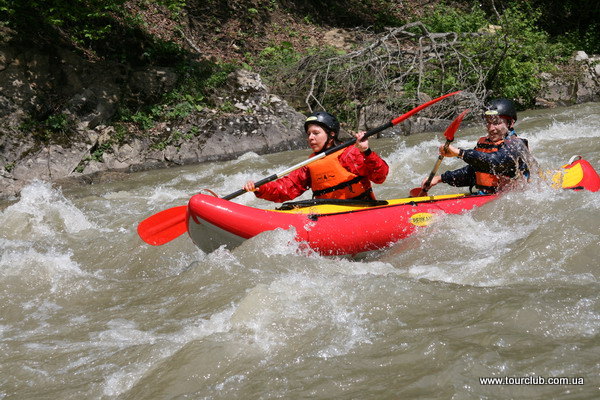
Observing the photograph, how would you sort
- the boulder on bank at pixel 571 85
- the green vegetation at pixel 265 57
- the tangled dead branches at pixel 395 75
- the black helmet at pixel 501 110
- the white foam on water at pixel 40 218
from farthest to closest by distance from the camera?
the boulder on bank at pixel 571 85, the tangled dead branches at pixel 395 75, the green vegetation at pixel 265 57, the white foam on water at pixel 40 218, the black helmet at pixel 501 110

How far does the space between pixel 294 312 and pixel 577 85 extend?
37.2 ft

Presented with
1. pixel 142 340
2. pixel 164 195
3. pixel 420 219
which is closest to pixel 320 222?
pixel 420 219

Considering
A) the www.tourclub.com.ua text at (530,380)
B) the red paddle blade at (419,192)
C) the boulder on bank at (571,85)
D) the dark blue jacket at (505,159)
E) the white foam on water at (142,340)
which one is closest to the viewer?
the www.tourclub.com.ua text at (530,380)

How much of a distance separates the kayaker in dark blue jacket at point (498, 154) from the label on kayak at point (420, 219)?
74 centimetres

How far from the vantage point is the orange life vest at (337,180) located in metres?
4.52

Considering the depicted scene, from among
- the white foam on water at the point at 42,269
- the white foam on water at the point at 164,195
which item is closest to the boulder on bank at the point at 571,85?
the white foam on water at the point at 164,195

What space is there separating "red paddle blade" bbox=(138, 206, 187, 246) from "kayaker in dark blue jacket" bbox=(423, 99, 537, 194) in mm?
2220

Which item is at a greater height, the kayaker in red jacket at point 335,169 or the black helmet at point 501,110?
the black helmet at point 501,110

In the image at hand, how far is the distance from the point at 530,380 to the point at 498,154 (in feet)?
9.24

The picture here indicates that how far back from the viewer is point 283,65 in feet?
39.4

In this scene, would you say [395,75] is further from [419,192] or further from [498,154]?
[498,154]

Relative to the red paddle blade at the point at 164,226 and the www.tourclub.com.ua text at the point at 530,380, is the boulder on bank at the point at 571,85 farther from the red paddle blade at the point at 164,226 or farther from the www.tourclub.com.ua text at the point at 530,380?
the www.tourclub.com.ua text at the point at 530,380


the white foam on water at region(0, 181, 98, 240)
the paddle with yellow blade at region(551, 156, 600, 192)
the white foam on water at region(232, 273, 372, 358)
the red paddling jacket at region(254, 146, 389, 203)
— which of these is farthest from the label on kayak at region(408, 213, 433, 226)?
the white foam on water at region(0, 181, 98, 240)

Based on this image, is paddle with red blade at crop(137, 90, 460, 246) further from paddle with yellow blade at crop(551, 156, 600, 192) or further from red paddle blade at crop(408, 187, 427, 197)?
paddle with yellow blade at crop(551, 156, 600, 192)
